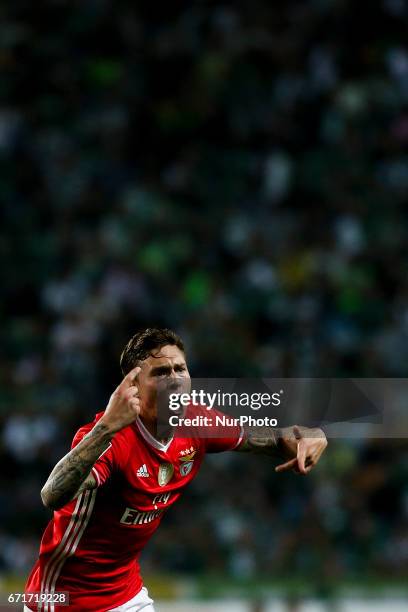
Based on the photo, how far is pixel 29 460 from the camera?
27.8 ft

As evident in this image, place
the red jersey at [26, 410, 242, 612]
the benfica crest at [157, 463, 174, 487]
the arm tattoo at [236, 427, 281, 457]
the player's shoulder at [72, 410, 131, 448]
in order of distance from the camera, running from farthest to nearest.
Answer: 1. the arm tattoo at [236, 427, 281, 457]
2. the benfica crest at [157, 463, 174, 487]
3. the red jersey at [26, 410, 242, 612]
4. the player's shoulder at [72, 410, 131, 448]

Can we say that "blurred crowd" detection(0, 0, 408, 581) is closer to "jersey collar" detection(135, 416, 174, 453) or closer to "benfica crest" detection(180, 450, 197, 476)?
"benfica crest" detection(180, 450, 197, 476)

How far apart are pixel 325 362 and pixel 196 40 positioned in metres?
3.97

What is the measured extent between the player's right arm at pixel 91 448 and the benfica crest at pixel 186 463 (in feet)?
1.86

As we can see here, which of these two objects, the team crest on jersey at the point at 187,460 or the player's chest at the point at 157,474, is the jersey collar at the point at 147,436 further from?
the team crest on jersey at the point at 187,460

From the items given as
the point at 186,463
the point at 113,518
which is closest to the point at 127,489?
the point at 113,518

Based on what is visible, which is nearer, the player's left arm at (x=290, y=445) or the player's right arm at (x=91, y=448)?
the player's right arm at (x=91, y=448)

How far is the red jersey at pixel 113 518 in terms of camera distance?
3.80m

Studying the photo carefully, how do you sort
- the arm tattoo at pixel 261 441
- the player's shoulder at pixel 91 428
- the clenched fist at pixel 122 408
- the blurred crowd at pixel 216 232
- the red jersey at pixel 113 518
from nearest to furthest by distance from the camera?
the clenched fist at pixel 122 408 < the player's shoulder at pixel 91 428 < the red jersey at pixel 113 518 < the arm tattoo at pixel 261 441 < the blurred crowd at pixel 216 232

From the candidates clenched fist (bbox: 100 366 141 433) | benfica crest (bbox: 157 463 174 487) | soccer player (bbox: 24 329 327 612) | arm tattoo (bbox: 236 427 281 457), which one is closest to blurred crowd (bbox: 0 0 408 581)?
arm tattoo (bbox: 236 427 281 457)

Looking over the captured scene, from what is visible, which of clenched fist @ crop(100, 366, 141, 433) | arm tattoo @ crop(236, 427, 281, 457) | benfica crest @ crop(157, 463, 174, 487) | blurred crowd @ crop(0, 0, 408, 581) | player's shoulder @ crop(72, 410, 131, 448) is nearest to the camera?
clenched fist @ crop(100, 366, 141, 433)

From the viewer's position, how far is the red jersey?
3.80 metres

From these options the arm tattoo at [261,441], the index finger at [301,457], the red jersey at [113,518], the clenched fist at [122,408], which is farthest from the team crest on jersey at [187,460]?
the clenched fist at [122,408]

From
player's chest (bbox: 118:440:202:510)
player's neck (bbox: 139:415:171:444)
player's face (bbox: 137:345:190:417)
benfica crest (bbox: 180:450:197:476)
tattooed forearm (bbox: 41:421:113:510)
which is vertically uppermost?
player's face (bbox: 137:345:190:417)
